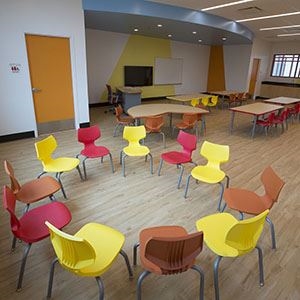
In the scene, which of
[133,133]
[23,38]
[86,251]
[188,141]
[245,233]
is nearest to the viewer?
[86,251]

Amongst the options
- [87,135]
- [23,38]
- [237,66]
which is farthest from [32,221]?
[237,66]

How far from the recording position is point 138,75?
1019cm

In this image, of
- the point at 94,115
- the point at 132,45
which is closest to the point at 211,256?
the point at 94,115

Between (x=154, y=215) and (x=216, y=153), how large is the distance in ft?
3.54

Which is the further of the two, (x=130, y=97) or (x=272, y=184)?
(x=130, y=97)

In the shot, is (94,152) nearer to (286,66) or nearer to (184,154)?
(184,154)

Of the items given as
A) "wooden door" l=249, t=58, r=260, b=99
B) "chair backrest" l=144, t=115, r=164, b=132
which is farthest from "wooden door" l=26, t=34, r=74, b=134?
"wooden door" l=249, t=58, r=260, b=99

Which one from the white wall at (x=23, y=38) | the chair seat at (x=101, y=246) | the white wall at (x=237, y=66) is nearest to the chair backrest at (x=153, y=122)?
the white wall at (x=23, y=38)

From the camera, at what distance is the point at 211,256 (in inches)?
86.4

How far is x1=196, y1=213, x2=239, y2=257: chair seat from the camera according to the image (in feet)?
5.42

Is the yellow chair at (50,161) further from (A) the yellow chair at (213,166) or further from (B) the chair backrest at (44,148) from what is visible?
(A) the yellow chair at (213,166)

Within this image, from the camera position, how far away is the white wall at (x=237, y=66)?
38.8 ft

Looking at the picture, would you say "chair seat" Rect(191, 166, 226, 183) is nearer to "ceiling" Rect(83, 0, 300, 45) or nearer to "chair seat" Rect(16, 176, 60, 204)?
"chair seat" Rect(16, 176, 60, 204)

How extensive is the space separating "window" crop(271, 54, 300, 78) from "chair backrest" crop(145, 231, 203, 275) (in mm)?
14135
